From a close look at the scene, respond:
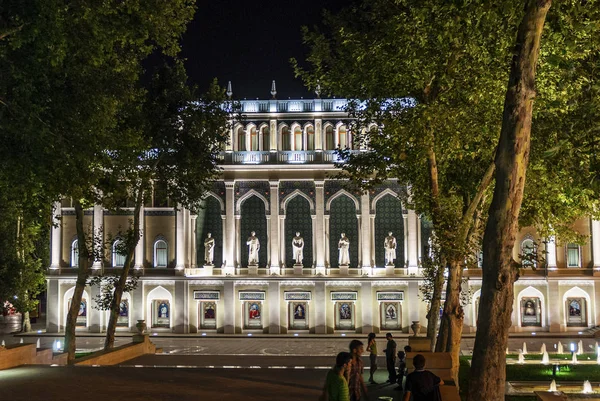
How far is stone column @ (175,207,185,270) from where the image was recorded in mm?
51094

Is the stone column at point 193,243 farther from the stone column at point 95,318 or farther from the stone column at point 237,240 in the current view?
the stone column at point 95,318

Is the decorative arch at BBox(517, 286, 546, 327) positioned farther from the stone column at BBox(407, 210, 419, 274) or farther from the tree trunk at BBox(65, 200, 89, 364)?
the tree trunk at BBox(65, 200, 89, 364)

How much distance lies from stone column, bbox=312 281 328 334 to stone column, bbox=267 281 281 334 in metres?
2.48

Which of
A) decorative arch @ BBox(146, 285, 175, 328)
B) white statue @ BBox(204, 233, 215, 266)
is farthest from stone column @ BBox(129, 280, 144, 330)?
white statue @ BBox(204, 233, 215, 266)

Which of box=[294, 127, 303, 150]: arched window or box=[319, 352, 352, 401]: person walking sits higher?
box=[294, 127, 303, 150]: arched window

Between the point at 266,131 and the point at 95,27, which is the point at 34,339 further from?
the point at 95,27

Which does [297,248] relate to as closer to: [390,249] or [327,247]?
[327,247]

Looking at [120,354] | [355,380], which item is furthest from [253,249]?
[355,380]

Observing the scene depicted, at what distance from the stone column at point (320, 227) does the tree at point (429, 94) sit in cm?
2427

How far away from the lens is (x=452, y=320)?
22.1m

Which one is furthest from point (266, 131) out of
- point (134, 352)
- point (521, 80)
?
point (521, 80)

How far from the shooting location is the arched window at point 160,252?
2052 inches

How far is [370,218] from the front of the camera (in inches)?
2004

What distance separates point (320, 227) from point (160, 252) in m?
11.5
